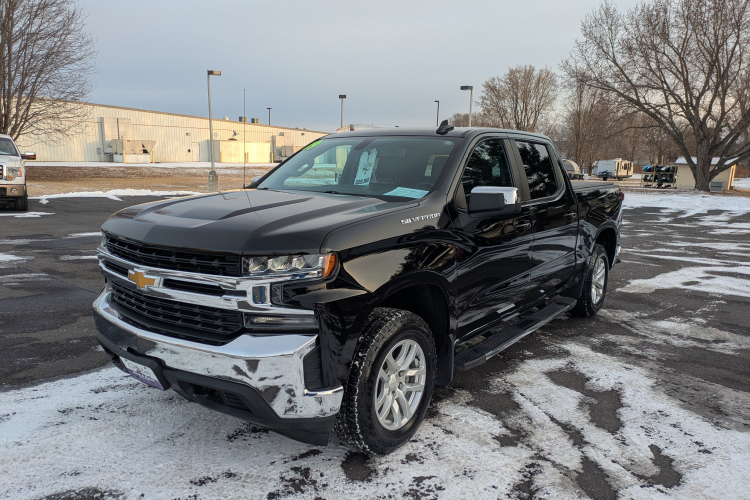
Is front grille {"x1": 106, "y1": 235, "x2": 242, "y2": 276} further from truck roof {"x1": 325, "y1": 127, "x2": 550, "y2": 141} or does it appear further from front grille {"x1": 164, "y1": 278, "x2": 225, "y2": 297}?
truck roof {"x1": 325, "y1": 127, "x2": 550, "y2": 141}

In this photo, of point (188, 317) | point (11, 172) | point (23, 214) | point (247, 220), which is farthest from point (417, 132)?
point (23, 214)

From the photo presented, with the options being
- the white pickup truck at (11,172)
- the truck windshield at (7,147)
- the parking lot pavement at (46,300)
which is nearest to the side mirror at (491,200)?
the parking lot pavement at (46,300)

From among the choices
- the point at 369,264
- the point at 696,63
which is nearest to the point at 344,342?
the point at 369,264

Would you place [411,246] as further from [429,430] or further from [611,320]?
[611,320]

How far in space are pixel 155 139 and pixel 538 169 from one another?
204 ft

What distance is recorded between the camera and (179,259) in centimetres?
265

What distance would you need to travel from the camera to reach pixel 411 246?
→ 300 centimetres

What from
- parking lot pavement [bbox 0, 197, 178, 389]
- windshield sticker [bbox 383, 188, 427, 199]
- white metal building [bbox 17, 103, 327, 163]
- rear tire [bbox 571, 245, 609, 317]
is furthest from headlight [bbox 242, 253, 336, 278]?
white metal building [bbox 17, 103, 327, 163]

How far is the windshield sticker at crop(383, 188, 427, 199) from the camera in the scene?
11.2 ft

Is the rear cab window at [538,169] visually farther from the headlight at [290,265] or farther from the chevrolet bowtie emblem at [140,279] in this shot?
the chevrolet bowtie emblem at [140,279]

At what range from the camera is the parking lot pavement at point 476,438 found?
8.99ft

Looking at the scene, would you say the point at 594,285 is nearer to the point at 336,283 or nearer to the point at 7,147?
the point at 336,283

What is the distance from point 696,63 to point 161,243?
3443cm

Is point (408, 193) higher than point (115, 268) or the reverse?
higher
